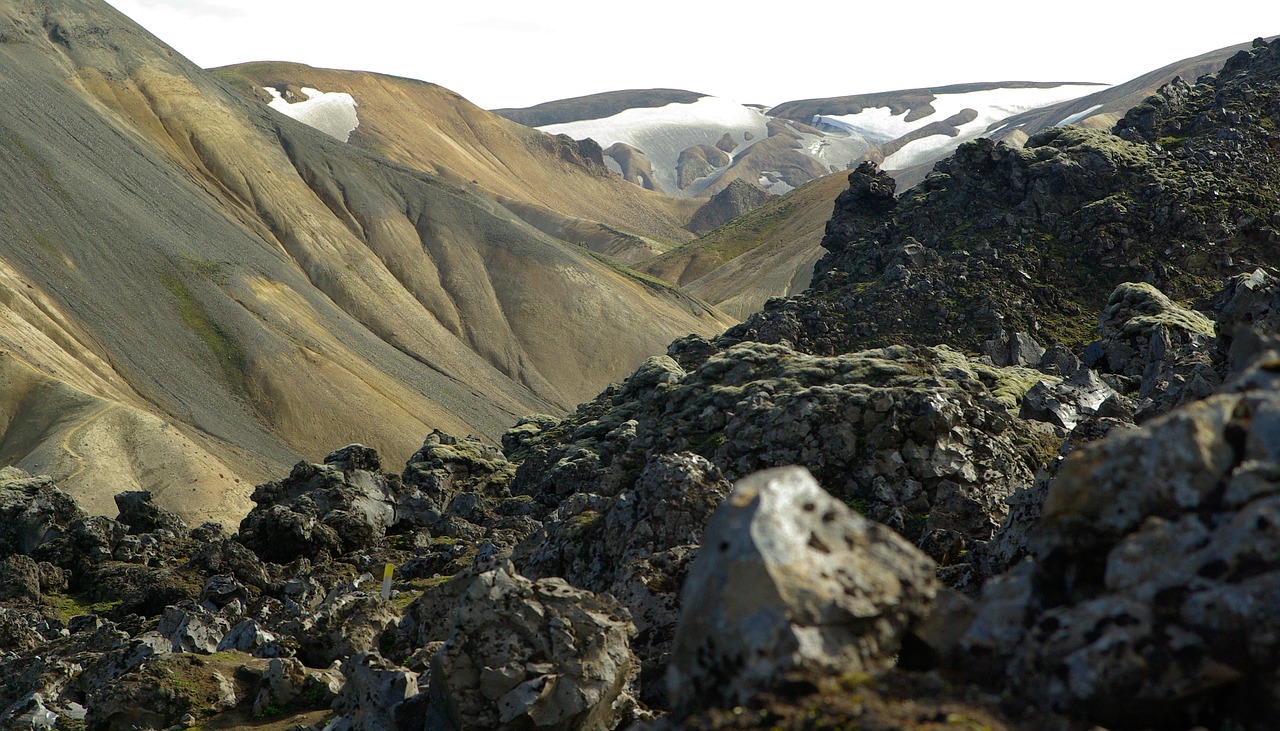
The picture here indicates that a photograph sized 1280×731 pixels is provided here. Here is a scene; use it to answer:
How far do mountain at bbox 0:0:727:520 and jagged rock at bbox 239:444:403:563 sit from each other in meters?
16.9

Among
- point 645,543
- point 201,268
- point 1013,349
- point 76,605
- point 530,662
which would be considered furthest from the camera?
point 201,268

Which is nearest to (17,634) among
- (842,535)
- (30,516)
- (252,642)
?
(252,642)

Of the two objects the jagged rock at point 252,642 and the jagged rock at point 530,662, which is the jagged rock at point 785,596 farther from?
the jagged rock at point 252,642

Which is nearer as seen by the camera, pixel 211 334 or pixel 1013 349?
pixel 1013 349

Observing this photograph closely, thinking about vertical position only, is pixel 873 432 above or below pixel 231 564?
above

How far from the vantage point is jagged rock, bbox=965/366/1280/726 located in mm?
6699

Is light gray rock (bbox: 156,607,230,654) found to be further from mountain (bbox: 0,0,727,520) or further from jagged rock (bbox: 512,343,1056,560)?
mountain (bbox: 0,0,727,520)

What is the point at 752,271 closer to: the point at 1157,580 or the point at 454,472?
the point at 454,472

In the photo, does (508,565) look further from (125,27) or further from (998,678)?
(125,27)

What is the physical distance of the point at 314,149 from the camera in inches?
5925

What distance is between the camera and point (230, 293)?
10612 centimetres

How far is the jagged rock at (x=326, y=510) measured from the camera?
43.3 m

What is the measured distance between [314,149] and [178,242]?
1730 inches

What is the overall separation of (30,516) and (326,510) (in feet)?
45.3
